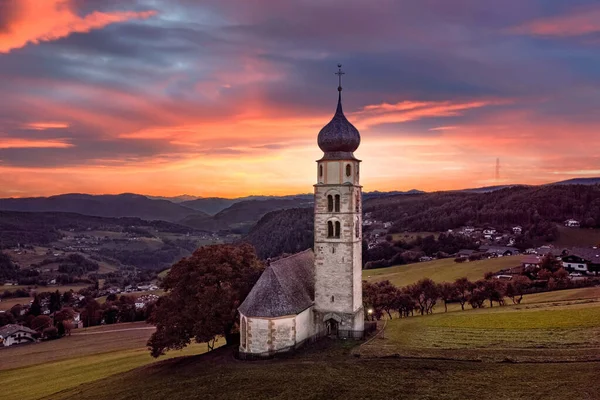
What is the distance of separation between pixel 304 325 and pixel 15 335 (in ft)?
277

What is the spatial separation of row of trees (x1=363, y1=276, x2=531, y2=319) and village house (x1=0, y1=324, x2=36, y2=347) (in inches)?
2963

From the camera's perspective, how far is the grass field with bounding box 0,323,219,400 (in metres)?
52.1

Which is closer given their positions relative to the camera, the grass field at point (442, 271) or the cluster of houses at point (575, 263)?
the cluster of houses at point (575, 263)

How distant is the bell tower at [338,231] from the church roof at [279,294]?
80.7 inches

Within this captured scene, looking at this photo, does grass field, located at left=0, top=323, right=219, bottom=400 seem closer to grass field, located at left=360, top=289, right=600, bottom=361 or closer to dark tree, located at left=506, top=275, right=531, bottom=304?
grass field, located at left=360, top=289, right=600, bottom=361

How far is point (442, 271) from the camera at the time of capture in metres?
103

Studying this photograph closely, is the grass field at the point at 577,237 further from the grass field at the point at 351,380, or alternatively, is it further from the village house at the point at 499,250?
the grass field at the point at 351,380

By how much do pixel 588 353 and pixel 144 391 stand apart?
112 ft

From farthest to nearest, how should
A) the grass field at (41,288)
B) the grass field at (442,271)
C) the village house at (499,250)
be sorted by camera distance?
the grass field at (41,288), the village house at (499,250), the grass field at (442,271)

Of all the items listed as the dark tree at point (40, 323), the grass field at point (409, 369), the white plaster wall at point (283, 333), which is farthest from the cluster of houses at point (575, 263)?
the dark tree at point (40, 323)

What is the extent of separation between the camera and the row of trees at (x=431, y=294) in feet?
229

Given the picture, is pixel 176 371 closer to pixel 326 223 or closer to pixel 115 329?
pixel 326 223

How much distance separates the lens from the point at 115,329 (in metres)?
99.0

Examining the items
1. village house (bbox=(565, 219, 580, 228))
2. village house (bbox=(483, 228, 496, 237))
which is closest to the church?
village house (bbox=(483, 228, 496, 237))
